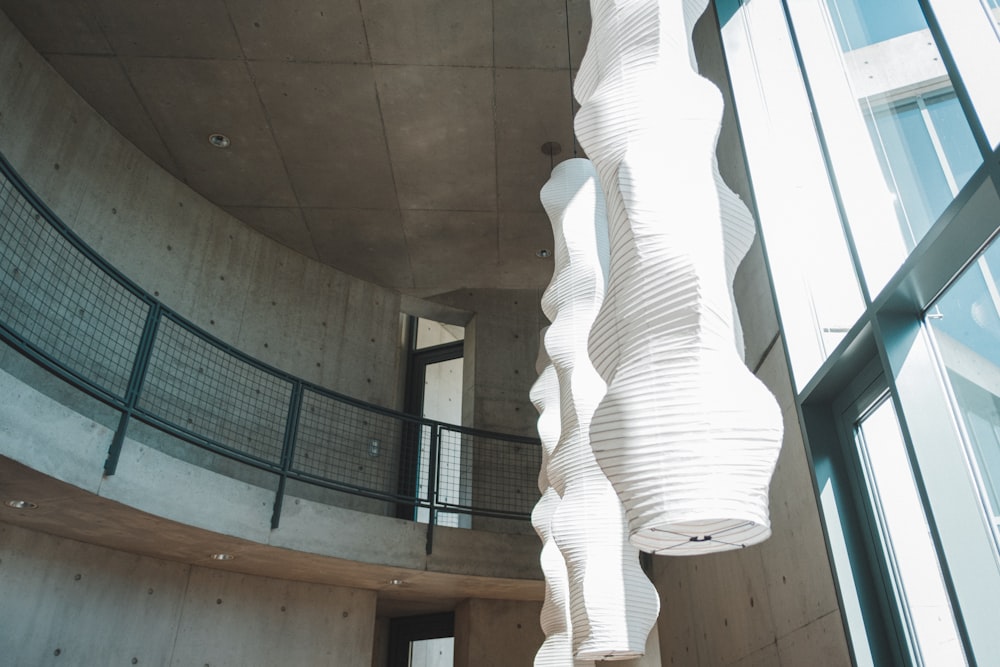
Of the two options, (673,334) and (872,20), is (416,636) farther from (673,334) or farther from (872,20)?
(673,334)

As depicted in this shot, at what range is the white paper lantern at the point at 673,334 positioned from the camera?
55.4 inches

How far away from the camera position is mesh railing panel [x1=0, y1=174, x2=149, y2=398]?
511 centimetres

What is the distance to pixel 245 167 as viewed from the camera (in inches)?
260

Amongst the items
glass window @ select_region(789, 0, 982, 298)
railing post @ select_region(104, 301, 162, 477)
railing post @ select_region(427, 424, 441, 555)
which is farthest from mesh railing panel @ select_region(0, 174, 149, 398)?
glass window @ select_region(789, 0, 982, 298)

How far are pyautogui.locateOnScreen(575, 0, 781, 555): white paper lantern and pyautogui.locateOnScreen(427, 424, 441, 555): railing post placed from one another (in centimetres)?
495

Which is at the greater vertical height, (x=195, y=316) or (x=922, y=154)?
(x=195, y=316)

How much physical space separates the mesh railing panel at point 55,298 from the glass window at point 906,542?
175 inches

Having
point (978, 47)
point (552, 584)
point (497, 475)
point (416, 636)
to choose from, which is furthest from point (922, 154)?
point (416, 636)

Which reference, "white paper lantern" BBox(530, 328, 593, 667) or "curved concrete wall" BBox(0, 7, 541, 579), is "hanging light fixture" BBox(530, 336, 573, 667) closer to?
"white paper lantern" BBox(530, 328, 593, 667)

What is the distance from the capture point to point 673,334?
1.51 m

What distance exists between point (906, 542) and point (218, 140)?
225 inches

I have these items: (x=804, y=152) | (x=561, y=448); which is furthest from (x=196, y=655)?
(x=804, y=152)

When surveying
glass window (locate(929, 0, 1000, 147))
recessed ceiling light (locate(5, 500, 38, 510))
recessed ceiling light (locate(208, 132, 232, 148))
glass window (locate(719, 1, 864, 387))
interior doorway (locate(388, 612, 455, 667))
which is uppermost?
recessed ceiling light (locate(208, 132, 232, 148))

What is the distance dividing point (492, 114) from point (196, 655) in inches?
194
